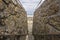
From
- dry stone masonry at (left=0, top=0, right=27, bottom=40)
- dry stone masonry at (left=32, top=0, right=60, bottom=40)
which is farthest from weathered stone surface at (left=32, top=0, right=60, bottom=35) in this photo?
dry stone masonry at (left=0, top=0, right=27, bottom=40)

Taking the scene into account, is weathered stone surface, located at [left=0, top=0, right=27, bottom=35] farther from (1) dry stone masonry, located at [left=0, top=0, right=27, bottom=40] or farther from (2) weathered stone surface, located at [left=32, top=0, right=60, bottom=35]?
(2) weathered stone surface, located at [left=32, top=0, right=60, bottom=35]

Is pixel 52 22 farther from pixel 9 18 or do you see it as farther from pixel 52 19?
pixel 9 18

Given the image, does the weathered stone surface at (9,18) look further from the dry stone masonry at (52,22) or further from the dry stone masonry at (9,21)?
the dry stone masonry at (52,22)

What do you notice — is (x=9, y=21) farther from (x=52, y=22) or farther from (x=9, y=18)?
(x=52, y=22)

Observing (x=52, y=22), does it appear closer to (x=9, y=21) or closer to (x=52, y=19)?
(x=52, y=19)

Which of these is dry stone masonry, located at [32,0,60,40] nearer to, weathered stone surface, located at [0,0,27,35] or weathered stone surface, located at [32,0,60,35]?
weathered stone surface, located at [32,0,60,35]

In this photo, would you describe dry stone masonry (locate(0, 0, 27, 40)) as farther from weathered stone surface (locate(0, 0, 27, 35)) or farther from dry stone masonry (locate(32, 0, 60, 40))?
dry stone masonry (locate(32, 0, 60, 40))

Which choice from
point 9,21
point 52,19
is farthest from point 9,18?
point 52,19

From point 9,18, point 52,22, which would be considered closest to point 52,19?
point 52,22

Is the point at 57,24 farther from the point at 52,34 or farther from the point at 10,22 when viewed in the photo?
the point at 10,22

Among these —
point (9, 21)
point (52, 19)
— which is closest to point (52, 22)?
point (52, 19)

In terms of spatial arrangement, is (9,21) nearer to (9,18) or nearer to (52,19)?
(9,18)

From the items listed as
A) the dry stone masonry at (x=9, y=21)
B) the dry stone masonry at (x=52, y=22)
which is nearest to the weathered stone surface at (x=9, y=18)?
the dry stone masonry at (x=9, y=21)

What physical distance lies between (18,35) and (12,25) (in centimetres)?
15
